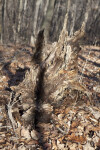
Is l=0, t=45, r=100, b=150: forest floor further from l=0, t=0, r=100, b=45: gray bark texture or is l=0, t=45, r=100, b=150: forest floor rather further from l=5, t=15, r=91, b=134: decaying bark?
l=0, t=0, r=100, b=45: gray bark texture

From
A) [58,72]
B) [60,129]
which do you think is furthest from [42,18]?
[60,129]

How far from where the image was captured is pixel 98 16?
7.79 metres

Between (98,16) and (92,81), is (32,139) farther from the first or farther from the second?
(98,16)

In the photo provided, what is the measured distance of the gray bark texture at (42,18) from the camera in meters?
7.31

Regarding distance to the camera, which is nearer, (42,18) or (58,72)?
(58,72)

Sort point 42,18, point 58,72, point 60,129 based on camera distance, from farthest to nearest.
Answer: point 42,18, point 58,72, point 60,129

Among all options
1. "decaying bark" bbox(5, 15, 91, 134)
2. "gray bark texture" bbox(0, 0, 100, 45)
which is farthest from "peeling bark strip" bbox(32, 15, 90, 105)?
"gray bark texture" bbox(0, 0, 100, 45)

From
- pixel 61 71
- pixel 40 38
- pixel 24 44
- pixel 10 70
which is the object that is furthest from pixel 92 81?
pixel 24 44

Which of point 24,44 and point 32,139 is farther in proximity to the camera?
point 24,44

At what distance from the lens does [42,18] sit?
26.3ft

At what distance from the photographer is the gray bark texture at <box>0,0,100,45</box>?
7.31 m

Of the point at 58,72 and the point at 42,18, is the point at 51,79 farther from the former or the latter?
the point at 42,18

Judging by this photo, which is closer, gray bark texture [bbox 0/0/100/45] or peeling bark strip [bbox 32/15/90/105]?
peeling bark strip [bbox 32/15/90/105]

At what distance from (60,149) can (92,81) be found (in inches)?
93.3
